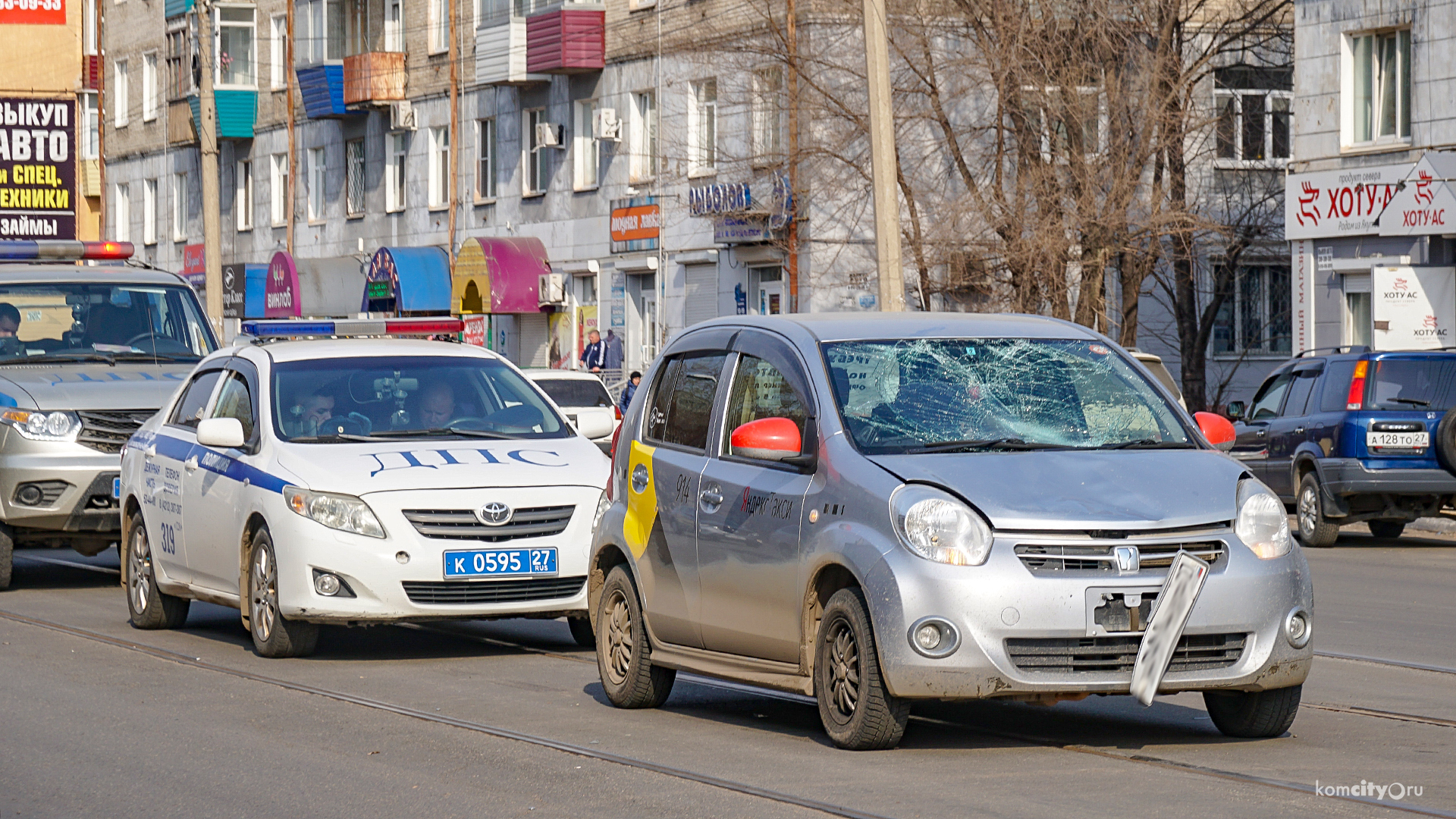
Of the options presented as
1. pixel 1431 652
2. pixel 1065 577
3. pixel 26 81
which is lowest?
pixel 1431 652

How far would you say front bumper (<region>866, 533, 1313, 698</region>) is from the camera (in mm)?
7117

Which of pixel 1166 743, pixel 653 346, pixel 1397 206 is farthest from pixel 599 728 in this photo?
pixel 653 346

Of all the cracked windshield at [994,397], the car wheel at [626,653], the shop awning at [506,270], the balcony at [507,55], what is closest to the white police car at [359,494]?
the car wheel at [626,653]

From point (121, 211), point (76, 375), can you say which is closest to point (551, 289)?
point (76, 375)

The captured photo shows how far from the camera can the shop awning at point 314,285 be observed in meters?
45.4

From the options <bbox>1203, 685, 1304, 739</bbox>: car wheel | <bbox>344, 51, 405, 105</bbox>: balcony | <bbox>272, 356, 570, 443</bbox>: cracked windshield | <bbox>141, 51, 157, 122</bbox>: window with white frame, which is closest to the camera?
<bbox>1203, 685, 1304, 739</bbox>: car wheel

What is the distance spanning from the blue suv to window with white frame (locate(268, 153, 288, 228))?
3605cm

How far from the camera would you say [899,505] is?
7305 mm

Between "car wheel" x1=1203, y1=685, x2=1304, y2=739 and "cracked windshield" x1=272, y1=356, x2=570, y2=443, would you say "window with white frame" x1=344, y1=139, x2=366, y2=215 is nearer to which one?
"cracked windshield" x1=272, y1=356, x2=570, y2=443

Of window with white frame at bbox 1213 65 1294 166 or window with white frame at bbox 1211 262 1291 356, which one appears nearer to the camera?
window with white frame at bbox 1213 65 1294 166

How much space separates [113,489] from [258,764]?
7500mm

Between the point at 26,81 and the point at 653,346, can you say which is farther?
the point at 26,81

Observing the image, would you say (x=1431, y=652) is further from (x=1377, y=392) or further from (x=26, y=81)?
(x=26, y=81)

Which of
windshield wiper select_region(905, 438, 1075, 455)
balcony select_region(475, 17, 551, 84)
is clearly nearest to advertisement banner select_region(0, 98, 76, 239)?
balcony select_region(475, 17, 551, 84)
